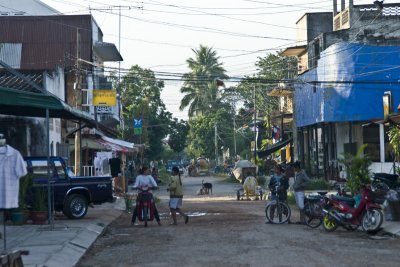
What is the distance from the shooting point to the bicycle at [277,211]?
2064 cm

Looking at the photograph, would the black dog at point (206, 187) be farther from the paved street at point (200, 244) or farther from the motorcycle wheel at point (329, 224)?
the motorcycle wheel at point (329, 224)

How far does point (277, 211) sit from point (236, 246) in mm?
6064

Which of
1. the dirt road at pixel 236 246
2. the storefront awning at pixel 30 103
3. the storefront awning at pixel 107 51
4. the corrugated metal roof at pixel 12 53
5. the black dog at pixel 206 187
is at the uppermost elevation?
A: the storefront awning at pixel 107 51

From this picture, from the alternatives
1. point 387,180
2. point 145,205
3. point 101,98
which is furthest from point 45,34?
point 387,180

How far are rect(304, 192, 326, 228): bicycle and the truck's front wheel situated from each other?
6.77 m

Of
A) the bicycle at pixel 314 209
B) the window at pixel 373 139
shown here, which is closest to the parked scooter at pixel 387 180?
the bicycle at pixel 314 209

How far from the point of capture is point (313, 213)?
19.3 m

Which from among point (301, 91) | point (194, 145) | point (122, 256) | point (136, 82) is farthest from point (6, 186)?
point (194, 145)

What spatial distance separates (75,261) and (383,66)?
3245 centimetres

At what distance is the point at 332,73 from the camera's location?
147 feet

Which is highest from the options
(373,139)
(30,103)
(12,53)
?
(12,53)

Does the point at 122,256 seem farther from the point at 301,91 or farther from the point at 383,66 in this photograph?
the point at 301,91

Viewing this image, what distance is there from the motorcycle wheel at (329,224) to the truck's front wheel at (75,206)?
7.69m

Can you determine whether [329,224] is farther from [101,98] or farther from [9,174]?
[101,98]
